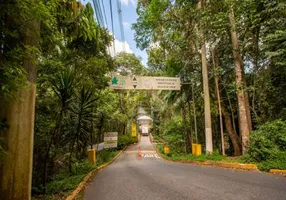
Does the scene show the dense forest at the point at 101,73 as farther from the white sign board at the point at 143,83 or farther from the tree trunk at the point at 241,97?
the white sign board at the point at 143,83

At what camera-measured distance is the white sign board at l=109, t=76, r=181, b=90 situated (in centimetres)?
1098

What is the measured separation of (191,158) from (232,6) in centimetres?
670

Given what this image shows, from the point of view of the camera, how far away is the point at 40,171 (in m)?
5.39

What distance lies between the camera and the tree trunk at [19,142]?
247 centimetres

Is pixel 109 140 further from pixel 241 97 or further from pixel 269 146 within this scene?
pixel 269 146

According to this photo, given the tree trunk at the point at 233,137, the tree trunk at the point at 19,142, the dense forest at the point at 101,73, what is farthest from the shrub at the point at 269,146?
the tree trunk at the point at 19,142

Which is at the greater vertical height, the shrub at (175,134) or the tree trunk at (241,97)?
the tree trunk at (241,97)

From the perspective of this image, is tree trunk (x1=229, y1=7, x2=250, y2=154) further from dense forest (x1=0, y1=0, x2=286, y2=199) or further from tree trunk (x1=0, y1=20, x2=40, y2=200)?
tree trunk (x1=0, y1=20, x2=40, y2=200)

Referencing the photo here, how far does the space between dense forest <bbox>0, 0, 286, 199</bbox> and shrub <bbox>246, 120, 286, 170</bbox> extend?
0.03 m

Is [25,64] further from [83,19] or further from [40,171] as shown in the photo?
[40,171]

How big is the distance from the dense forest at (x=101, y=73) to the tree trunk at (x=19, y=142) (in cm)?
1

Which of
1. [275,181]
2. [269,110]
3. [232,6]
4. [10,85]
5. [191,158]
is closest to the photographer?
[10,85]

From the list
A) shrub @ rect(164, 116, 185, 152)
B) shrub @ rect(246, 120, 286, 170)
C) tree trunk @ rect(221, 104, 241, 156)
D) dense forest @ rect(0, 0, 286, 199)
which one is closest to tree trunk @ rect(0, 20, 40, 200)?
dense forest @ rect(0, 0, 286, 199)

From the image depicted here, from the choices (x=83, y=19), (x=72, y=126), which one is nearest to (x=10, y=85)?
(x=83, y=19)
